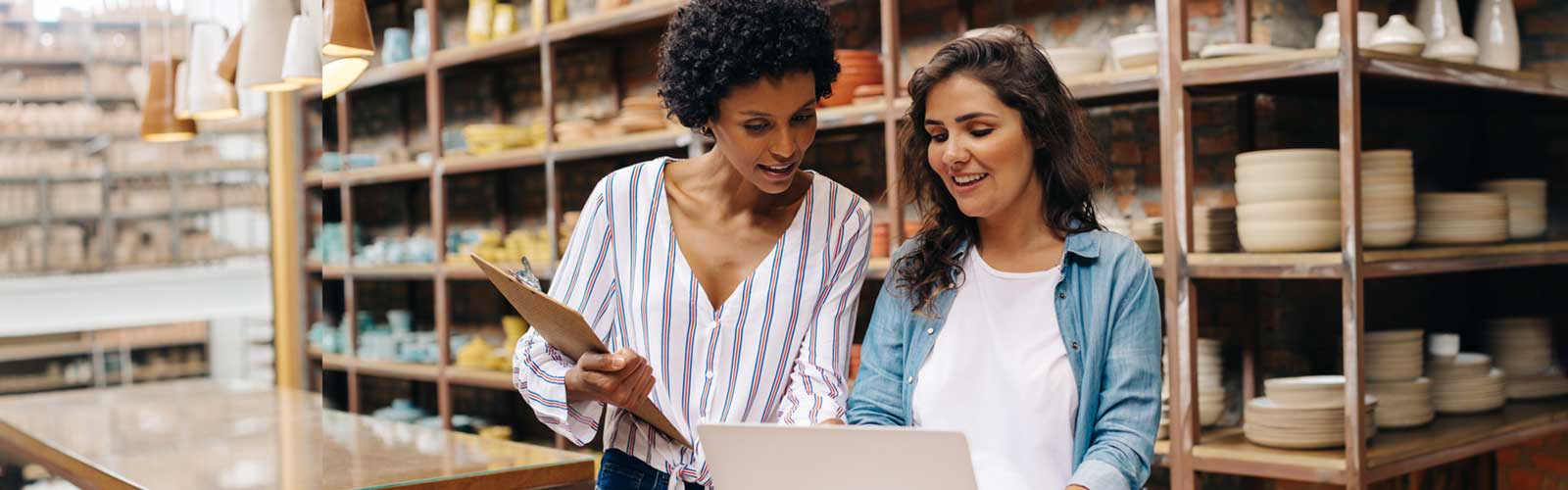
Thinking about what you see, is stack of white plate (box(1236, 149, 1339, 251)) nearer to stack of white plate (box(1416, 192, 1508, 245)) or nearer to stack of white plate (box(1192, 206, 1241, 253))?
stack of white plate (box(1192, 206, 1241, 253))

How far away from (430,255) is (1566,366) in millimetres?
3986

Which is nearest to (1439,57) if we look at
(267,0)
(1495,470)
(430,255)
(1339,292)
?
(1339,292)

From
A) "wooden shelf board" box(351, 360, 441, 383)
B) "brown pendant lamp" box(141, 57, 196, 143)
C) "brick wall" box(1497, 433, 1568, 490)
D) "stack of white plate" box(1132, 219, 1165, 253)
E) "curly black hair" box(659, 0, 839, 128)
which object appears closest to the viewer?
"curly black hair" box(659, 0, 839, 128)

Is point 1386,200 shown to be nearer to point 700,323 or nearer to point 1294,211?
point 1294,211

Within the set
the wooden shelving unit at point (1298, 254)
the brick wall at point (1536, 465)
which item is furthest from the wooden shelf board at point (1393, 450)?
the brick wall at point (1536, 465)

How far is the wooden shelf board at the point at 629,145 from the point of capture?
3.95 m

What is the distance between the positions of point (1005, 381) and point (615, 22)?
2.97 metres

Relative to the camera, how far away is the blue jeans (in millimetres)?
1586

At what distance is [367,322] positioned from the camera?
5.93 meters

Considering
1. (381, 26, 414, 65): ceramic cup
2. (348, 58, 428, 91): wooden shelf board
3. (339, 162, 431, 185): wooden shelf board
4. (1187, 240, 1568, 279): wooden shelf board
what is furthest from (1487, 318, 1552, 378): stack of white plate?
(381, 26, 414, 65): ceramic cup

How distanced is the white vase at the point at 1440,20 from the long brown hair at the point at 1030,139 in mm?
1888

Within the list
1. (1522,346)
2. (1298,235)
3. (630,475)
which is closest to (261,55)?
(630,475)

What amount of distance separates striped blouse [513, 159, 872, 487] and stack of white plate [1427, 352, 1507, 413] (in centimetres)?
223

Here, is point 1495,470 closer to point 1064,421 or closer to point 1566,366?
point 1566,366
